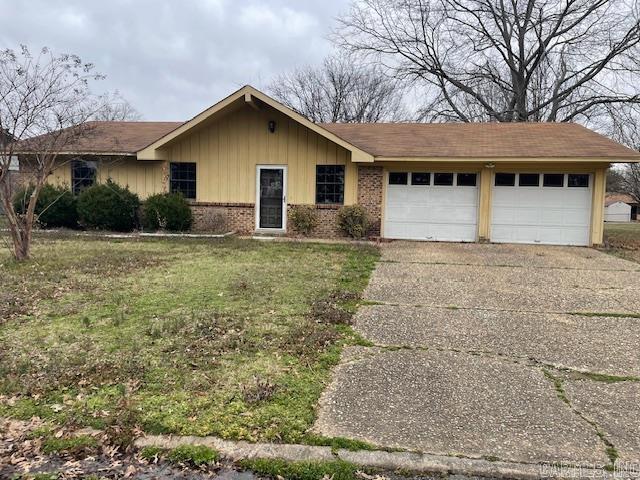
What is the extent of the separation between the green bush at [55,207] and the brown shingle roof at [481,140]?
8.44 m

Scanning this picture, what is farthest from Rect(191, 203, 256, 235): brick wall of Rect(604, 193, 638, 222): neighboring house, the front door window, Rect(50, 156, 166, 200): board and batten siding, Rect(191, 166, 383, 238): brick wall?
Rect(604, 193, 638, 222): neighboring house

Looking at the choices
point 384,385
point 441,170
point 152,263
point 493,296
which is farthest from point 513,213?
point 384,385

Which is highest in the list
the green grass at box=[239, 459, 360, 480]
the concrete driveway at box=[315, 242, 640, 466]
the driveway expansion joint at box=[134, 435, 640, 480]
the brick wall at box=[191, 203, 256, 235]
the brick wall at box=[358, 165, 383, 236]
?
the brick wall at box=[358, 165, 383, 236]

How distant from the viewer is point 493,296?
23.1 ft

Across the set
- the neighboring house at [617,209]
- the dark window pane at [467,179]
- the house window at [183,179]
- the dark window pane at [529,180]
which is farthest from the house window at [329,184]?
the neighboring house at [617,209]

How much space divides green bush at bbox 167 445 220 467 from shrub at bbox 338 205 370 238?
36.2ft

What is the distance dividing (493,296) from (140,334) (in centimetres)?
477

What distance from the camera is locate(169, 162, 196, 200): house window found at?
14812mm

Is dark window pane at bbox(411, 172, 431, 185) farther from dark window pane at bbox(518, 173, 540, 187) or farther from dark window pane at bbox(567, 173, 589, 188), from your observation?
dark window pane at bbox(567, 173, 589, 188)

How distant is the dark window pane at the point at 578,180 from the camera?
1330 cm

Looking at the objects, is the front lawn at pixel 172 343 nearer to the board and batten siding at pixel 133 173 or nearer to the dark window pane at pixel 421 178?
the dark window pane at pixel 421 178

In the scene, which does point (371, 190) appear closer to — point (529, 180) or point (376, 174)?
point (376, 174)

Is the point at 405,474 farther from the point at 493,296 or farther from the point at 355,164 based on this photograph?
the point at 355,164

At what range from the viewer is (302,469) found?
276 cm
